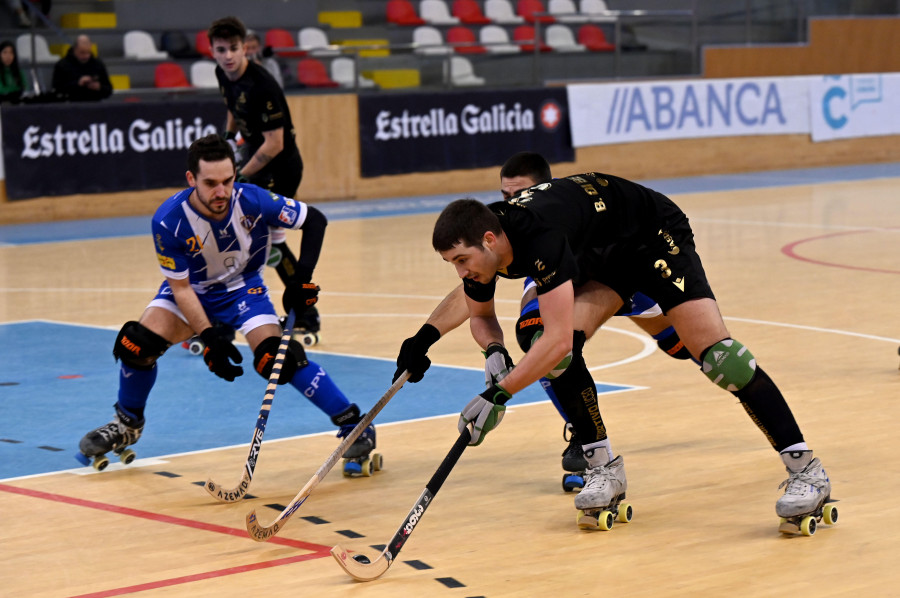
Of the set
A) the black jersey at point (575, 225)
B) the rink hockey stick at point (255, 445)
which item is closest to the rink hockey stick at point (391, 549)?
the black jersey at point (575, 225)

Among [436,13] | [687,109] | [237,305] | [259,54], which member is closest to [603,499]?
[237,305]

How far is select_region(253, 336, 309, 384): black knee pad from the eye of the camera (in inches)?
251

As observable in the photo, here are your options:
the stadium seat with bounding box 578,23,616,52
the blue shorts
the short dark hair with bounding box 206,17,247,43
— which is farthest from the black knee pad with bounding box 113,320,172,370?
the stadium seat with bounding box 578,23,616,52

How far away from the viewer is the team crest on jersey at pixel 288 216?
681cm

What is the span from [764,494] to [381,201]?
535 inches

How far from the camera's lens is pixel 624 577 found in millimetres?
4852

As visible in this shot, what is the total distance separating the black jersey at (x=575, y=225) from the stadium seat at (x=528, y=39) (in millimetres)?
15662

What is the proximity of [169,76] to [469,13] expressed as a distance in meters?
6.13

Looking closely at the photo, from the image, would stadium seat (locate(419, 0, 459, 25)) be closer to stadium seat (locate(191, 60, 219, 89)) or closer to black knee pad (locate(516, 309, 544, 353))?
stadium seat (locate(191, 60, 219, 89))

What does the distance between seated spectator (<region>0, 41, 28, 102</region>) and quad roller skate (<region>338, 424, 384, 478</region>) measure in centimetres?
1150

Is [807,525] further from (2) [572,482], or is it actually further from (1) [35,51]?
(1) [35,51]

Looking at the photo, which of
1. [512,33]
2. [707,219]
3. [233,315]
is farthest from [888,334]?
[512,33]

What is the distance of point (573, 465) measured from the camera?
6137 mm

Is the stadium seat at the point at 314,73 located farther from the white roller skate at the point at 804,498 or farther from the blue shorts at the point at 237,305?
the white roller skate at the point at 804,498
